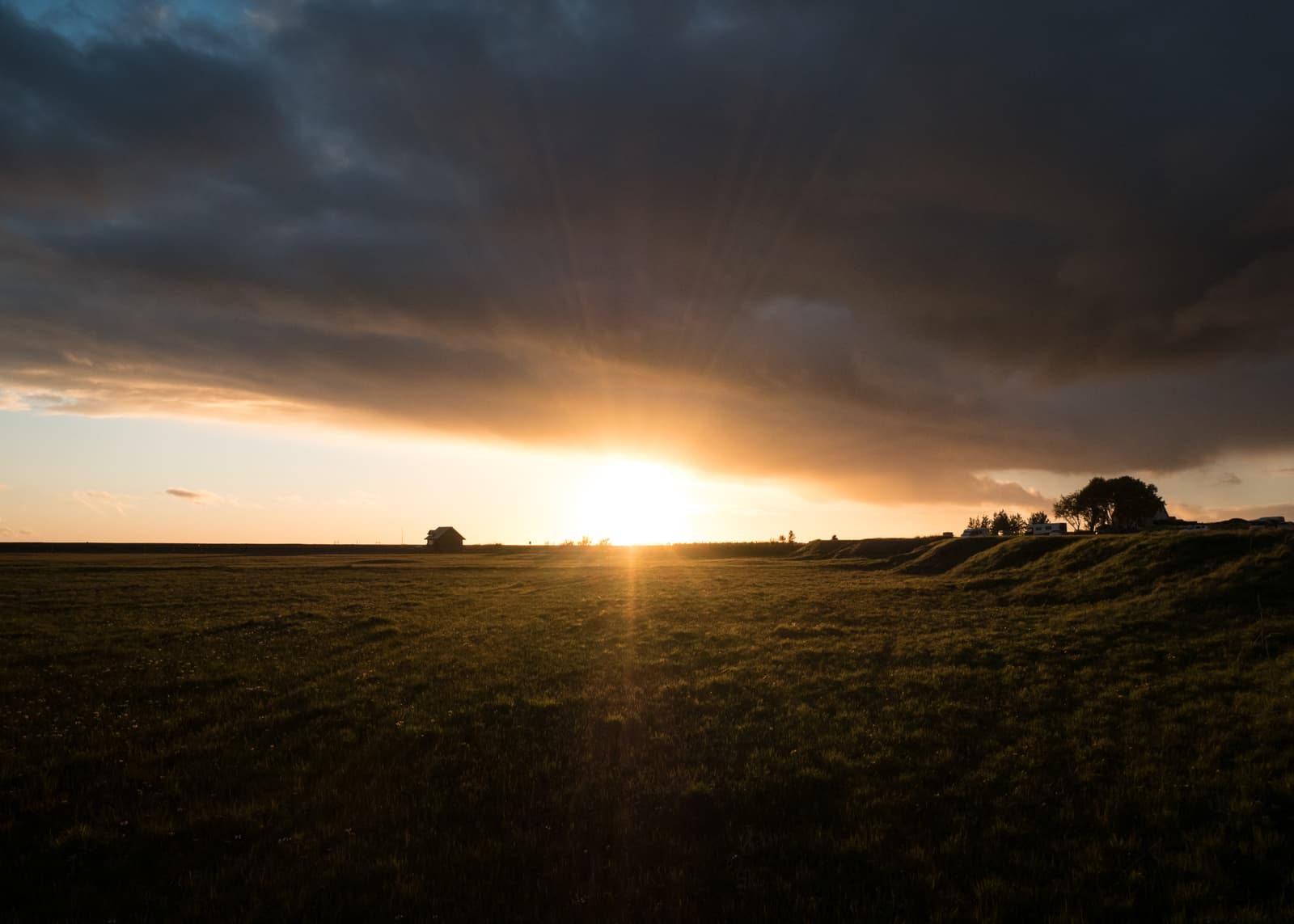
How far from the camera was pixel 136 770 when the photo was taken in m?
13.2

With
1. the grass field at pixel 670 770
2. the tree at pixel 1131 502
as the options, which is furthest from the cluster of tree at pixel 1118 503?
the grass field at pixel 670 770

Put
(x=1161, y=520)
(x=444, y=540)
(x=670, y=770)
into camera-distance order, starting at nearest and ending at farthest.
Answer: (x=670, y=770) < (x=1161, y=520) < (x=444, y=540)

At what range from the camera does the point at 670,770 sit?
13164 mm

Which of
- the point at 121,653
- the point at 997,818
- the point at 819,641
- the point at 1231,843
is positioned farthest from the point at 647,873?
the point at 121,653

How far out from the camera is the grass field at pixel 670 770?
353 inches

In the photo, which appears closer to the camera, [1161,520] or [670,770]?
[670,770]

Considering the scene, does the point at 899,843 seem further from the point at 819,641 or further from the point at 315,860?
the point at 819,641

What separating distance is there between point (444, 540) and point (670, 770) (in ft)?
535

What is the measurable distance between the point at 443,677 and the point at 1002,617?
2519 cm

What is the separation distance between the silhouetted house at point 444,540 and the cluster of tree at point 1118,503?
→ 134 meters

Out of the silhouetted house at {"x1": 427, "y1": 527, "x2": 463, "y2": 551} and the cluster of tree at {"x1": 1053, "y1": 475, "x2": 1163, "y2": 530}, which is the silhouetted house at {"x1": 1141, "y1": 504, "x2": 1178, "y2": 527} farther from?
the silhouetted house at {"x1": 427, "y1": 527, "x2": 463, "y2": 551}

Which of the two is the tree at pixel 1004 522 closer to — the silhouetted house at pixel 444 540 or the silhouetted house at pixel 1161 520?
the silhouetted house at pixel 1161 520

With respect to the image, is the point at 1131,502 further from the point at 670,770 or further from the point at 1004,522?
the point at 670,770

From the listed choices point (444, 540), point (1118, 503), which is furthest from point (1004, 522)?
point (444, 540)
